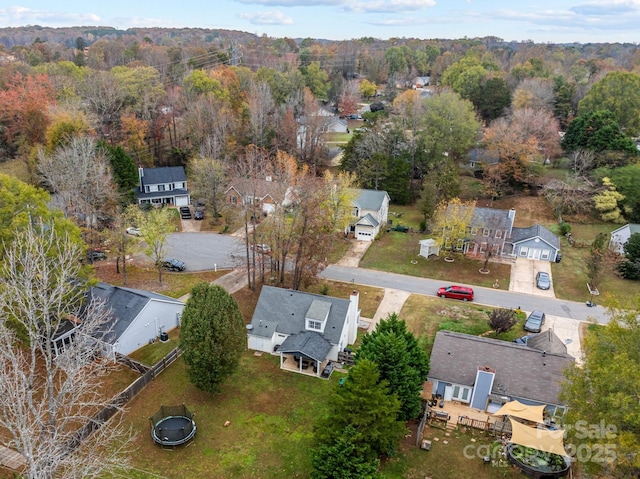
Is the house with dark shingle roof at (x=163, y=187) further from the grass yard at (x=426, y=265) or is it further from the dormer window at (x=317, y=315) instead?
the dormer window at (x=317, y=315)

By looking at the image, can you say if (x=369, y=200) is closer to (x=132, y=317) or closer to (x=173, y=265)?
(x=173, y=265)

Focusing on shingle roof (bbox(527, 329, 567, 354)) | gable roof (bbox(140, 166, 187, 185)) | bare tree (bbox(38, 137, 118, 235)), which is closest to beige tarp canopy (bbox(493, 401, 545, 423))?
shingle roof (bbox(527, 329, 567, 354))

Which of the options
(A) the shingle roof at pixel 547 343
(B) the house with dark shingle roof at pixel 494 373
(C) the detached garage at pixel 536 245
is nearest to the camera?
(B) the house with dark shingle roof at pixel 494 373

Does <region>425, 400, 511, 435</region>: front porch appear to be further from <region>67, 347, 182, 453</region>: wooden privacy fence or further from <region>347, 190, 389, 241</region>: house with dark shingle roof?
<region>347, 190, 389, 241</region>: house with dark shingle roof

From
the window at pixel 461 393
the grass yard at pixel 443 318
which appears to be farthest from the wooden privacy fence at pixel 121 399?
the window at pixel 461 393

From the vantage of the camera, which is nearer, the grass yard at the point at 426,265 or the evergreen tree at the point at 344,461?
the evergreen tree at the point at 344,461

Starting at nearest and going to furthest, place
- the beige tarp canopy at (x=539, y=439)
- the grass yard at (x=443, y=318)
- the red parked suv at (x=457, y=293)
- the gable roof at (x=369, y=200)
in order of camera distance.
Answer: the beige tarp canopy at (x=539, y=439) < the grass yard at (x=443, y=318) < the red parked suv at (x=457, y=293) < the gable roof at (x=369, y=200)

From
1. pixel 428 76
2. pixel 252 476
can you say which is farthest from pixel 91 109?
pixel 428 76

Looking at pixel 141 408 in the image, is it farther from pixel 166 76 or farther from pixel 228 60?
pixel 228 60
